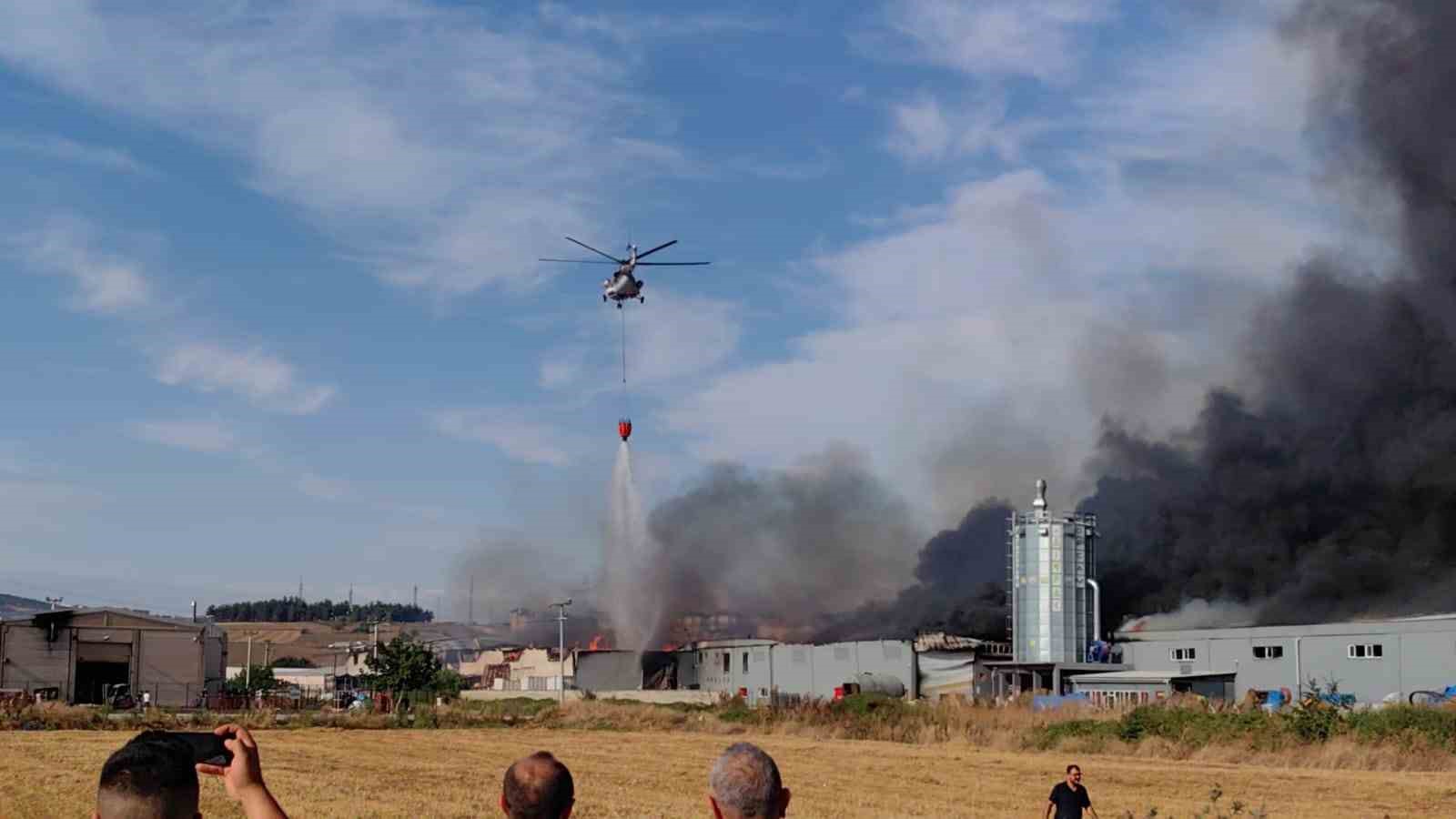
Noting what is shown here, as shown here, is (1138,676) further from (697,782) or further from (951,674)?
(697,782)

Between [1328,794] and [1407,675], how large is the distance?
115 ft

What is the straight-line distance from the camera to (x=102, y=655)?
3499 inches

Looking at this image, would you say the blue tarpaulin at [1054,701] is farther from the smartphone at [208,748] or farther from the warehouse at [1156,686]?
the smartphone at [208,748]

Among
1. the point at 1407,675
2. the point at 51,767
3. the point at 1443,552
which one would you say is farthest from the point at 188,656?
the point at 1443,552

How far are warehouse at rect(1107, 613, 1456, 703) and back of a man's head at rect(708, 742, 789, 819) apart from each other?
62858 millimetres

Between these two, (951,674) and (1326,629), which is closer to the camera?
(1326,629)

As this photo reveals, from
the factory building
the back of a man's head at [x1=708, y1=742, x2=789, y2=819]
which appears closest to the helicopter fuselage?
Answer: the factory building

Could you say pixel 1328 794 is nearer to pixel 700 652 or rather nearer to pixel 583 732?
pixel 583 732

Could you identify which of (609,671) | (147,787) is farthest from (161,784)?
(609,671)

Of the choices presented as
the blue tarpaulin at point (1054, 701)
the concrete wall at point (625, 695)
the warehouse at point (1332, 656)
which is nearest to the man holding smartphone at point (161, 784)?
the blue tarpaulin at point (1054, 701)

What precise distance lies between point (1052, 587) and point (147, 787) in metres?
82.4

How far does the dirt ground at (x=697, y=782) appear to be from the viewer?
2925 cm

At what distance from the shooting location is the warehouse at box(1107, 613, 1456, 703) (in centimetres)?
6438

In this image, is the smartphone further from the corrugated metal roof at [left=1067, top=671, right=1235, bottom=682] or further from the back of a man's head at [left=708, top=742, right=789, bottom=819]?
the corrugated metal roof at [left=1067, top=671, right=1235, bottom=682]
